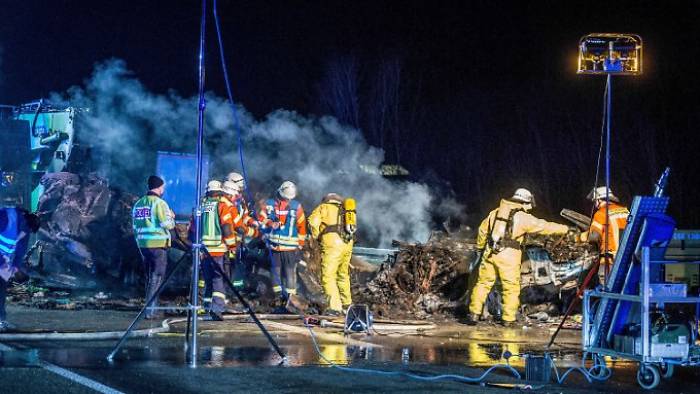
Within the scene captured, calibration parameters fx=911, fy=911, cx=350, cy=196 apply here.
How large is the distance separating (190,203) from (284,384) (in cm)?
1279

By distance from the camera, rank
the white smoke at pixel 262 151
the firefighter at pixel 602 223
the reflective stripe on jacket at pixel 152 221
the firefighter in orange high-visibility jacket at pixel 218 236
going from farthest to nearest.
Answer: the white smoke at pixel 262 151 < the firefighter in orange high-visibility jacket at pixel 218 236 < the reflective stripe on jacket at pixel 152 221 < the firefighter at pixel 602 223

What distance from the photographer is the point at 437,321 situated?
14.6 m

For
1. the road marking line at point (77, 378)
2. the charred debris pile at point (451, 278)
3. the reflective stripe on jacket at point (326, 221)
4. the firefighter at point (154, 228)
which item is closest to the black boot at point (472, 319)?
the charred debris pile at point (451, 278)

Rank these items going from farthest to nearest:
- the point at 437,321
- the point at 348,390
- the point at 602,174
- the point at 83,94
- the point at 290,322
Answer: the point at 602,174, the point at 83,94, the point at 437,321, the point at 290,322, the point at 348,390

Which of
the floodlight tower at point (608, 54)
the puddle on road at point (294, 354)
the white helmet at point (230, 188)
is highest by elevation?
the floodlight tower at point (608, 54)

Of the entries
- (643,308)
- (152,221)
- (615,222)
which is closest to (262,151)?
(152,221)

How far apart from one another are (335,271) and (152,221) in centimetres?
308

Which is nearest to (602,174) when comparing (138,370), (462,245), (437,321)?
(462,245)

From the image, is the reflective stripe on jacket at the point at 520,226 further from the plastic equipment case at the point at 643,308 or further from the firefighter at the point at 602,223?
the plastic equipment case at the point at 643,308

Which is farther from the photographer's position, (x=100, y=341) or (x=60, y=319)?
(x=60, y=319)

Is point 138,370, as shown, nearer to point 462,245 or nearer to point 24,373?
point 24,373

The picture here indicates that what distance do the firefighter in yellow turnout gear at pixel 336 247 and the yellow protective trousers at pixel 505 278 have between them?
7.03 feet

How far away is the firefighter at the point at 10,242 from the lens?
1108cm

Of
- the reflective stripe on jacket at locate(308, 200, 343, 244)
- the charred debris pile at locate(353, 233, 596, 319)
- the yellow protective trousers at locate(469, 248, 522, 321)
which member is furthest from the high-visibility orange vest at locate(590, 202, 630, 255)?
the reflective stripe on jacket at locate(308, 200, 343, 244)
